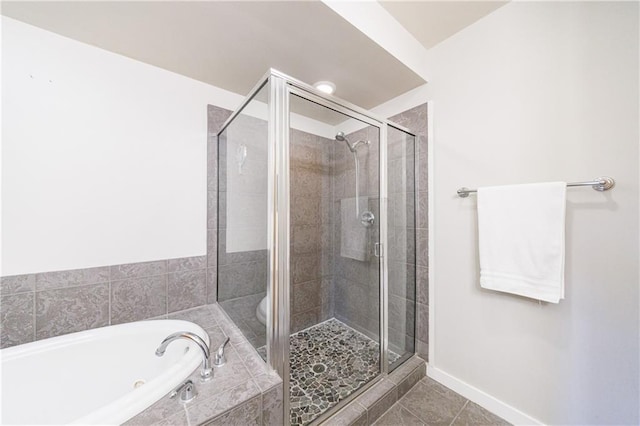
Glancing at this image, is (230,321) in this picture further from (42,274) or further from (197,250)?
(42,274)

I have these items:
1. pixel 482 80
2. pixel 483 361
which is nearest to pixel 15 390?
pixel 483 361

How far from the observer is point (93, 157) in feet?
4.09

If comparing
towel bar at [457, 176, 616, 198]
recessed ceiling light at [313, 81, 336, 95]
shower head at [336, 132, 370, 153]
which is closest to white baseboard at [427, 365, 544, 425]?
towel bar at [457, 176, 616, 198]

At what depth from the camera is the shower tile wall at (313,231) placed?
4.60 feet

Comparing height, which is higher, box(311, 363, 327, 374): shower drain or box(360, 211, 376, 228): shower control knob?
box(360, 211, 376, 228): shower control knob

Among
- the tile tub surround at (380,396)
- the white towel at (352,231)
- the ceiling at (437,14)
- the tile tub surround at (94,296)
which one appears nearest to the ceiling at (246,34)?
the ceiling at (437,14)

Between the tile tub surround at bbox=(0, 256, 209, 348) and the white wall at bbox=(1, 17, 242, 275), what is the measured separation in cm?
6

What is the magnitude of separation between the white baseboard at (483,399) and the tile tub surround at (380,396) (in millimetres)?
98

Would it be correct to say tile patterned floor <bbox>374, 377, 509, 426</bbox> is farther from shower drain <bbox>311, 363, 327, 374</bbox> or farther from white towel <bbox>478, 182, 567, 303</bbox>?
white towel <bbox>478, 182, 567, 303</bbox>

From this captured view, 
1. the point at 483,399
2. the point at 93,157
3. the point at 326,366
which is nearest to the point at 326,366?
the point at 326,366

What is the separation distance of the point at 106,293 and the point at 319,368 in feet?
4.57

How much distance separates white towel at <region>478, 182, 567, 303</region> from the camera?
1.00 meters

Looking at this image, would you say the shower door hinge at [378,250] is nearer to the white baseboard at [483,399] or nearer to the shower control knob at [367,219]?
the shower control knob at [367,219]

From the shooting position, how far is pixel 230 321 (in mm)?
1431
